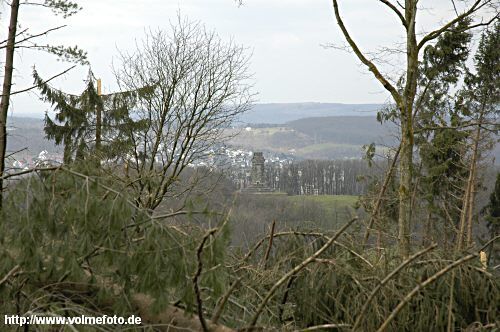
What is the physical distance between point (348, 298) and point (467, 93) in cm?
1685

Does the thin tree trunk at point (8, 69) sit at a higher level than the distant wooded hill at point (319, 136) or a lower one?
higher

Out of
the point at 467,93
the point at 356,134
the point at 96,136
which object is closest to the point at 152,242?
the point at 96,136

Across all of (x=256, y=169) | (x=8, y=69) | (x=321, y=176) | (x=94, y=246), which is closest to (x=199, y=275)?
(x=94, y=246)

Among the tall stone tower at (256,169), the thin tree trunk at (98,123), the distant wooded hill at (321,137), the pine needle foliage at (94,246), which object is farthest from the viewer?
the distant wooded hill at (321,137)

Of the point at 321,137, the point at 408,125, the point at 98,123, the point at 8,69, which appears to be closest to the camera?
the point at 408,125

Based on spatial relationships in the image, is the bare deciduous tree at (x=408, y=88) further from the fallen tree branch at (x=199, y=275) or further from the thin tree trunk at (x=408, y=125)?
the fallen tree branch at (x=199, y=275)

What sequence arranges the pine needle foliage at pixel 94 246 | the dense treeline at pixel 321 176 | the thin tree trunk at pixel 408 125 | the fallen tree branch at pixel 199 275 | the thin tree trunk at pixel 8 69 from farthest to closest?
the dense treeline at pixel 321 176
the thin tree trunk at pixel 8 69
the thin tree trunk at pixel 408 125
the pine needle foliage at pixel 94 246
the fallen tree branch at pixel 199 275

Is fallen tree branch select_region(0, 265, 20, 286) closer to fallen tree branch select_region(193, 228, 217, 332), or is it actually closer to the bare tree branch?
fallen tree branch select_region(193, 228, 217, 332)

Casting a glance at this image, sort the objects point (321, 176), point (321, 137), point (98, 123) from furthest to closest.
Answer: point (321, 137), point (321, 176), point (98, 123)

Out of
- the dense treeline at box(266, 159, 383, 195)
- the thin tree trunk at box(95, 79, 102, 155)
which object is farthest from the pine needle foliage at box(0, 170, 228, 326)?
the dense treeline at box(266, 159, 383, 195)

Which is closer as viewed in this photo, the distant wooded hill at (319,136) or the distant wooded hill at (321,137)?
the distant wooded hill at (319,136)

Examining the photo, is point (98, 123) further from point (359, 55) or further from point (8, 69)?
point (359, 55)

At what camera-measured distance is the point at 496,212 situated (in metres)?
22.1

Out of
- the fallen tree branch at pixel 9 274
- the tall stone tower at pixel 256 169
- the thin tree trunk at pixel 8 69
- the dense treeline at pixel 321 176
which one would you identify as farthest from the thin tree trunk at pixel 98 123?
the dense treeline at pixel 321 176
